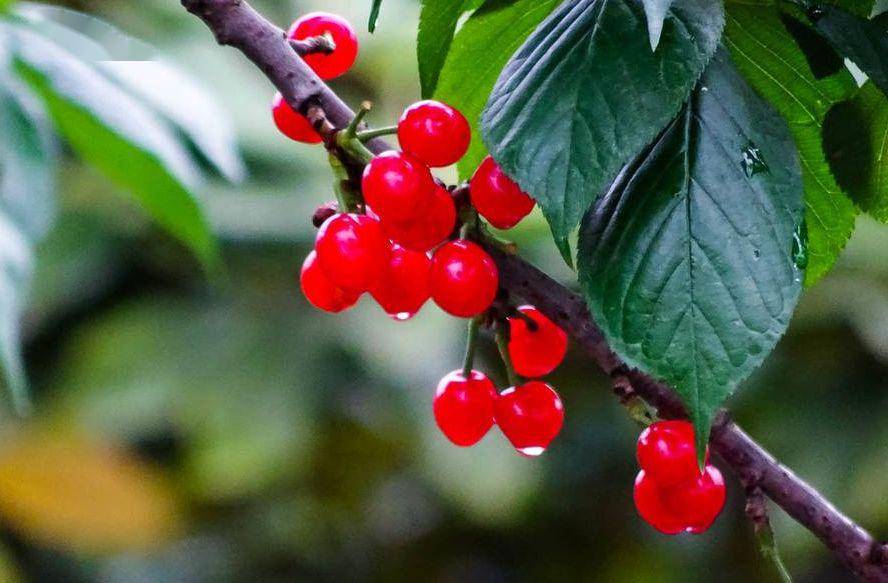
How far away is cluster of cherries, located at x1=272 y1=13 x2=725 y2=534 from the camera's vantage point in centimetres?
56

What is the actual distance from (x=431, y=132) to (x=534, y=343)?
0.50 ft

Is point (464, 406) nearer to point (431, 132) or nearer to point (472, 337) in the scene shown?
point (472, 337)

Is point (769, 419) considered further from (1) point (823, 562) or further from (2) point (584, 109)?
(2) point (584, 109)

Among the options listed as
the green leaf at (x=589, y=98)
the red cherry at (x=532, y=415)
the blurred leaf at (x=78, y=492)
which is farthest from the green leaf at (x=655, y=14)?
the blurred leaf at (x=78, y=492)

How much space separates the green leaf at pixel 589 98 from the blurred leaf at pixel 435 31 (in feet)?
0.14

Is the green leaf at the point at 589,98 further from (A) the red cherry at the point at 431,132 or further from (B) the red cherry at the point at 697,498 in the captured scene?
(B) the red cherry at the point at 697,498

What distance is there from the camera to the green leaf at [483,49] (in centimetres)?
63

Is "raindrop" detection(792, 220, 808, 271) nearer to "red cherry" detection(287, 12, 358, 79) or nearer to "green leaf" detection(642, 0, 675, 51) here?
"green leaf" detection(642, 0, 675, 51)

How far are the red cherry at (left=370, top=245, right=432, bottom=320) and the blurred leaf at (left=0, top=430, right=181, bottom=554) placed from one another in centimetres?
154

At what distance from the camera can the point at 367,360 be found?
202 centimetres

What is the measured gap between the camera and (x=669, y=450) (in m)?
0.58

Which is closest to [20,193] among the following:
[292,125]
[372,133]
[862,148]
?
[292,125]

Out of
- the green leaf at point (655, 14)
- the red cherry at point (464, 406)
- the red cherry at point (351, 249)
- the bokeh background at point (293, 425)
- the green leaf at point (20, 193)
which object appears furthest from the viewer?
the bokeh background at point (293, 425)

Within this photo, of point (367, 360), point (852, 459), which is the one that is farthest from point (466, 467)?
point (852, 459)
